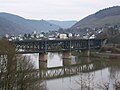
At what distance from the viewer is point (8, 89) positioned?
20.9 m

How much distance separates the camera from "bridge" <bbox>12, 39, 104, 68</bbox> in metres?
72.2

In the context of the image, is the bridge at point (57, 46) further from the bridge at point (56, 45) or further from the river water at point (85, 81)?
the river water at point (85, 81)

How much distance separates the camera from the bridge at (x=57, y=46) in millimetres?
72250

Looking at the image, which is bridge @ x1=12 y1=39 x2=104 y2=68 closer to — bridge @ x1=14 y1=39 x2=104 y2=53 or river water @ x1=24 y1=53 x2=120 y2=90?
bridge @ x1=14 y1=39 x2=104 y2=53

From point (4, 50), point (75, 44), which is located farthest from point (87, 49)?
point (4, 50)

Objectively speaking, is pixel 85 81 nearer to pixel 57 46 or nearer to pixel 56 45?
pixel 57 46

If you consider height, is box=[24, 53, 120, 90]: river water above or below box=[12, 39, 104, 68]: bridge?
below

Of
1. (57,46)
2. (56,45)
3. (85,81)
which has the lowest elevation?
(85,81)

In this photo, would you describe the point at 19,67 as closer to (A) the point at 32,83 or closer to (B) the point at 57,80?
(A) the point at 32,83

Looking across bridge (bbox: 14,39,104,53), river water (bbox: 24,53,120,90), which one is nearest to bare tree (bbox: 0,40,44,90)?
river water (bbox: 24,53,120,90)

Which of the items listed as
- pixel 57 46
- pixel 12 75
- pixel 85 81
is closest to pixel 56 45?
pixel 57 46

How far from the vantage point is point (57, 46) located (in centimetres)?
8331

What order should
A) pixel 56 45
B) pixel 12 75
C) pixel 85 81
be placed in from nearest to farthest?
1. pixel 12 75
2. pixel 85 81
3. pixel 56 45

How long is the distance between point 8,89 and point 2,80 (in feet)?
2.20
